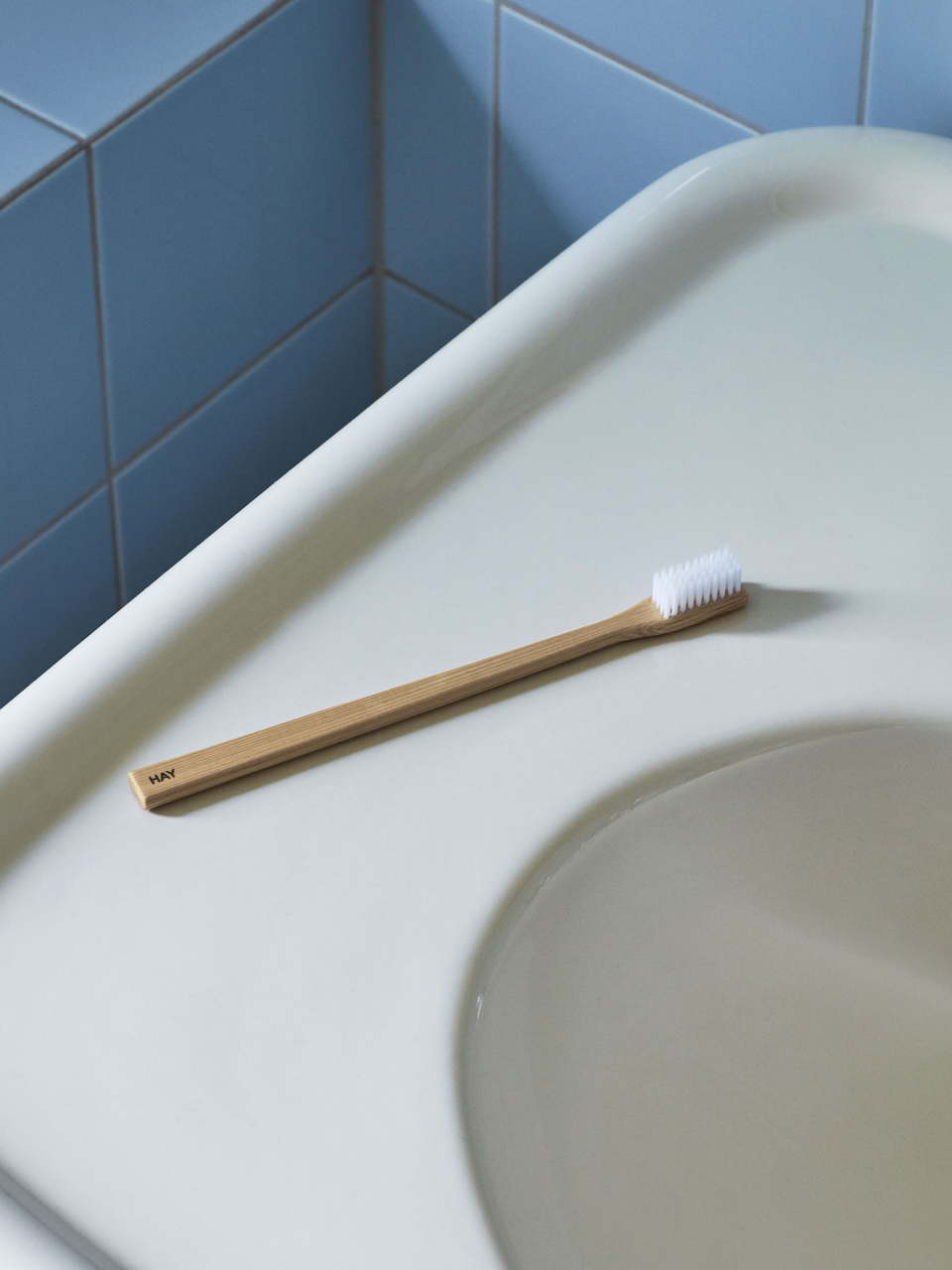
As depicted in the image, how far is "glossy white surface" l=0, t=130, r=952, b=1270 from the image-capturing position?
0.38 m

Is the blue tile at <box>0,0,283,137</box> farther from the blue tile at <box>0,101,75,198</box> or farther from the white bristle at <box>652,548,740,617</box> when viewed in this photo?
the white bristle at <box>652,548,740,617</box>

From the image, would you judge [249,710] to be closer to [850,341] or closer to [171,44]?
[850,341]

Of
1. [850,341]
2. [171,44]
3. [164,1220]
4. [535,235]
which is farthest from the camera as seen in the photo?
[535,235]

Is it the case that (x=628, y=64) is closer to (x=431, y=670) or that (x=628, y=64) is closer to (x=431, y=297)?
(x=431, y=297)

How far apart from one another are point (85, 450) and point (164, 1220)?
557 millimetres

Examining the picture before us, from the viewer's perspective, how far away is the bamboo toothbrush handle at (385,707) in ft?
1.48

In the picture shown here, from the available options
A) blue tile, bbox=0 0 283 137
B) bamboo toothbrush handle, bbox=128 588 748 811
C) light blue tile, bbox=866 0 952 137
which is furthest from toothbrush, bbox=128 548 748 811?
blue tile, bbox=0 0 283 137

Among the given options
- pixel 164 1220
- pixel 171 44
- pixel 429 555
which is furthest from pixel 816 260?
pixel 164 1220

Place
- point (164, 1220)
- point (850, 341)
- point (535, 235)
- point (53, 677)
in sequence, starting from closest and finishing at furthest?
point (164, 1220) < point (53, 677) < point (850, 341) < point (535, 235)

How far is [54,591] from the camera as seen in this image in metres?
0.88

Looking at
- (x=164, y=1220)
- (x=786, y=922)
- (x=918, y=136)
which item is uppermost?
Result: (x=918, y=136)

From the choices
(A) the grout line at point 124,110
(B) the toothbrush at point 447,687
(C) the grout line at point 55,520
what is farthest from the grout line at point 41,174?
(B) the toothbrush at point 447,687

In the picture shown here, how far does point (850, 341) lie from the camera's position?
24.4 inches

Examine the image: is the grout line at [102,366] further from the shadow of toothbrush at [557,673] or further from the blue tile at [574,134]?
the shadow of toothbrush at [557,673]
